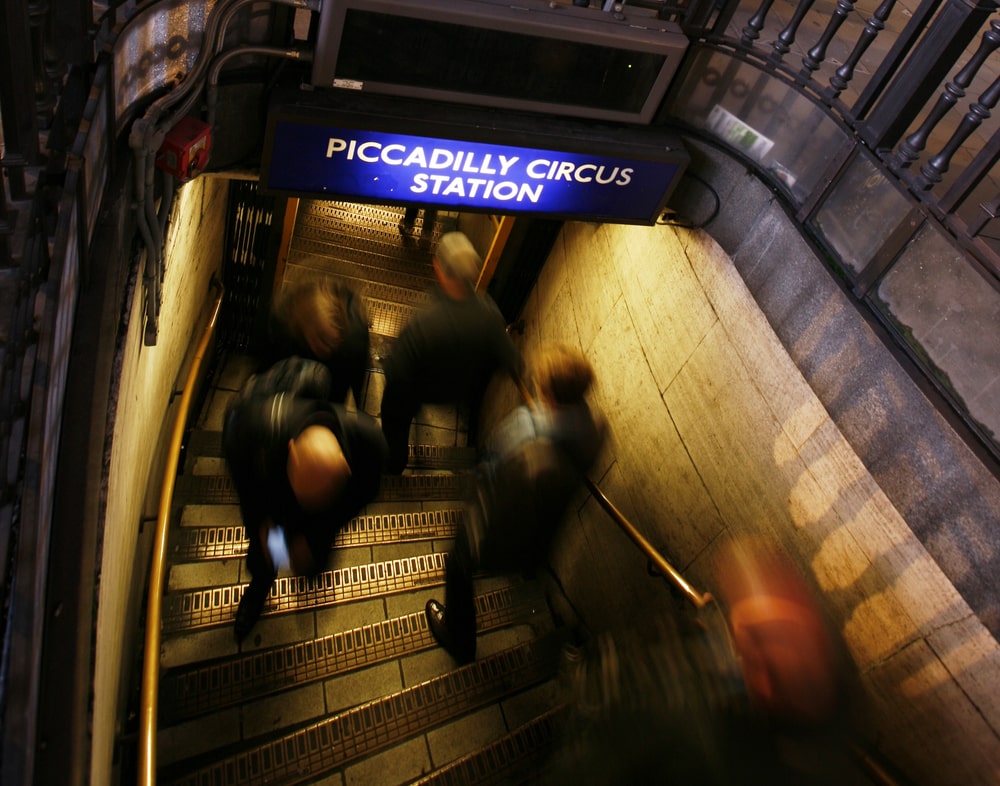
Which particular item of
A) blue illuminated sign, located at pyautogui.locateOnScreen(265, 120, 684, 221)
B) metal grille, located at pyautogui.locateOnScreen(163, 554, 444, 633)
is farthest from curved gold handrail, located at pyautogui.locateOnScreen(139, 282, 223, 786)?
blue illuminated sign, located at pyautogui.locateOnScreen(265, 120, 684, 221)

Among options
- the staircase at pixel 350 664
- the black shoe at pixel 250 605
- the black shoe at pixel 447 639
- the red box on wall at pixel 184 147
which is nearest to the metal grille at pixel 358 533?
the staircase at pixel 350 664

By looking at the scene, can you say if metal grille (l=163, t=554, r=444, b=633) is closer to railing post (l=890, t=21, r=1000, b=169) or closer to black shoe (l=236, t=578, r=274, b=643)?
black shoe (l=236, t=578, r=274, b=643)

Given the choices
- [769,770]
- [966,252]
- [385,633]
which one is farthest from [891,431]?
[385,633]

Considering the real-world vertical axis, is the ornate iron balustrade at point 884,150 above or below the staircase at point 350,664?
above

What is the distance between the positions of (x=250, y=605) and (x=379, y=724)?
0.95 metres

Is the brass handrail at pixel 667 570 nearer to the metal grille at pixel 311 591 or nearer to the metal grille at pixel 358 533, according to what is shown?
the metal grille at pixel 358 533

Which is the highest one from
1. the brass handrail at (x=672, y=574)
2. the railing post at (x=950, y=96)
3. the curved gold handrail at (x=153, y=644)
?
the railing post at (x=950, y=96)

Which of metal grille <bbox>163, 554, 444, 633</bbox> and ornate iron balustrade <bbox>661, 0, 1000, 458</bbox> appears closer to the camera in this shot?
ornate iron balustrade <bbox>661, 0, 1000, 458</bbox>

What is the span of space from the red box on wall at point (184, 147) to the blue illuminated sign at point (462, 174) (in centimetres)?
34

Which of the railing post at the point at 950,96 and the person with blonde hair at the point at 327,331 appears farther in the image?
the person with blonde hair at the point at 327,331

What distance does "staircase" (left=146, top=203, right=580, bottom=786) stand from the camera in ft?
11.0

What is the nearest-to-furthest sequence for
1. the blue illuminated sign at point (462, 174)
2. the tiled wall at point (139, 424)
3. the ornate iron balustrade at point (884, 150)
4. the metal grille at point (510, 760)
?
the tiled wall at point (139, 424)
the ornate iron balustrade at point (884, 150)
the blue illuminated sign at point (462, 174)
the metal grille at point (510, 760)

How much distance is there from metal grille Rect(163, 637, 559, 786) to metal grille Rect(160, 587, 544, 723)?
0.86 ft

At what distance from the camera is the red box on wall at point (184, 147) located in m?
2.59
